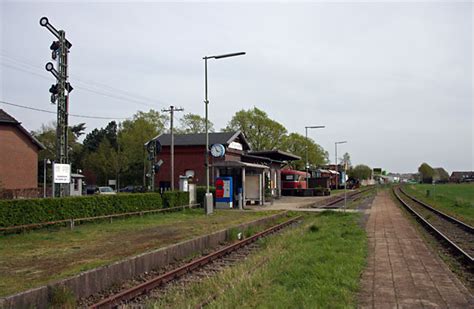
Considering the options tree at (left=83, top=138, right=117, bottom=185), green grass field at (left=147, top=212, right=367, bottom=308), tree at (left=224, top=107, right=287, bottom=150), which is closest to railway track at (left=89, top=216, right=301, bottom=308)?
green grass field at (left=147, top=212, right=367, bottom=308)

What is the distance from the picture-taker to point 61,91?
2042 cm

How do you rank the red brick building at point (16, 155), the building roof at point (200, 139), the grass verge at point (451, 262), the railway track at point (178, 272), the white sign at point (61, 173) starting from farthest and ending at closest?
the building roof at point (200, 139) < the red brick building at point (16, 155) < the white sign at point (61, 173) < the grass verge at point (451, 262) < the railway track at point (178, 272)

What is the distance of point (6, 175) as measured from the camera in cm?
4006

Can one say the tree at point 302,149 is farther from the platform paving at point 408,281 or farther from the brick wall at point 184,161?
the platform paving at point 408,281

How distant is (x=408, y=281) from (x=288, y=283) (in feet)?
7.65

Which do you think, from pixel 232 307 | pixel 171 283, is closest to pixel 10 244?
pixel 171 283

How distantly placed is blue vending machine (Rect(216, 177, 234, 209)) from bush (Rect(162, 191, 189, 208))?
304 cm

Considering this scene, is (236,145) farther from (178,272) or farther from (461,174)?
(461,174)

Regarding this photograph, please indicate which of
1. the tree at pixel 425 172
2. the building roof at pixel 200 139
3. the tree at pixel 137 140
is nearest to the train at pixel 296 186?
the building roof at pixel 200 139

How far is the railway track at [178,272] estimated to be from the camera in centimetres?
796

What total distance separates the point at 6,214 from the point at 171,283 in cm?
785

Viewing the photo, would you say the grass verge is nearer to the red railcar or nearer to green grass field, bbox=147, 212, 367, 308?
green grass field, bbox=147, 212, 367, 308

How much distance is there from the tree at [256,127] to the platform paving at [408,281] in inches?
2297

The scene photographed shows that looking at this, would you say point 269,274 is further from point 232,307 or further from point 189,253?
point 189,253
